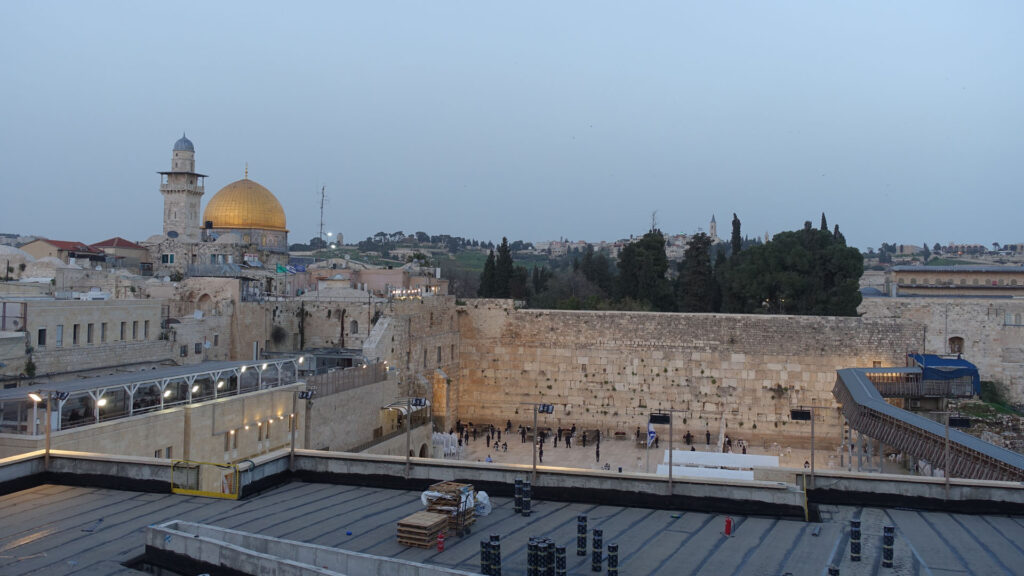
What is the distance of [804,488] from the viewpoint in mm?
9227

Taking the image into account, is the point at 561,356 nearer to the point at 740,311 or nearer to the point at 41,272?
the point at 740,311

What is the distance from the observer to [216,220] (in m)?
44.4

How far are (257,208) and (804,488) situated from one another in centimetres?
Answer: 3969

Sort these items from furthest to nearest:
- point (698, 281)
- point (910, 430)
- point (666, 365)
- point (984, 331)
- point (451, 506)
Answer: point (698, 281) → point (984, 331) → point (666, 365) → point (910, 430) → point (451, 506)

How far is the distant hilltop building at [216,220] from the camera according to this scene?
39.6 meters

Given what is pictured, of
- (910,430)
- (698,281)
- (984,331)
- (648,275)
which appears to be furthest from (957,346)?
(910,430)

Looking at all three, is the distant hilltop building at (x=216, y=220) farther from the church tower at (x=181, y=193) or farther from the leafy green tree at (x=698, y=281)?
the leafy green tree at (x=698, y=281)

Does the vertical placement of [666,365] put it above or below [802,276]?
below

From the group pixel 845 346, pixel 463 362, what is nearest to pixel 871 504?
pixel 845 346

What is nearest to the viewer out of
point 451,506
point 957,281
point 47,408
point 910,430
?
point 451,506

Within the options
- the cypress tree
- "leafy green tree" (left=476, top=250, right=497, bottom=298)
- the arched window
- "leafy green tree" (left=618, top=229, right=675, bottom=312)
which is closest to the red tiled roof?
"leafy green tree" (left=476, top=250, right=497, bottom=298)

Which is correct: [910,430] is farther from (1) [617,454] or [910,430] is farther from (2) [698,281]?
(2) [698,281]

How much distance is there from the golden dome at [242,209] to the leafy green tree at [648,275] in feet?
61.2

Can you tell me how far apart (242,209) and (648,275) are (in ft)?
69.5
